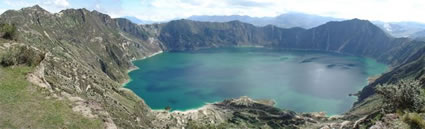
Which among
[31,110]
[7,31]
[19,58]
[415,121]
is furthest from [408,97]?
[7,31]

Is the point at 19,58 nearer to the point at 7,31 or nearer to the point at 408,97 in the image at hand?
the point at 7,31

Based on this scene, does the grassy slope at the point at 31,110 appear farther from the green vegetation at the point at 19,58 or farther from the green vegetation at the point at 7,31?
the green vegetation at the point at 7,31

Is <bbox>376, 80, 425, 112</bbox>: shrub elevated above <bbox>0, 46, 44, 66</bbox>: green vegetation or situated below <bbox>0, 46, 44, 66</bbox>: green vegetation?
below

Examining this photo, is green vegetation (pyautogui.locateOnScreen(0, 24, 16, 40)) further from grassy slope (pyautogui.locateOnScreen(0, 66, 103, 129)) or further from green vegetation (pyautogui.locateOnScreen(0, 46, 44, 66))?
grassy slope (pyautogui.locateOnScreen(0, 66, 103, 129))

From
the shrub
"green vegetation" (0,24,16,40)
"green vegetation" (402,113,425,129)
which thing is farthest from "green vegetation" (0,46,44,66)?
the shrub

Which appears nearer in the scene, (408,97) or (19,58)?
(408,97)

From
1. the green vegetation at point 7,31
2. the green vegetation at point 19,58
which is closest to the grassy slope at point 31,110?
the green vegetation at point 19,58

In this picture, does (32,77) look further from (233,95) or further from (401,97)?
(233,95)

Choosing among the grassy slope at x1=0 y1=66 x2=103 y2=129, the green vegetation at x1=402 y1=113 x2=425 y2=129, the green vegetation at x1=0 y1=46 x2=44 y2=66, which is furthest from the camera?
the green vegetation at x1=0 y1=46 x2=44 y2=66
